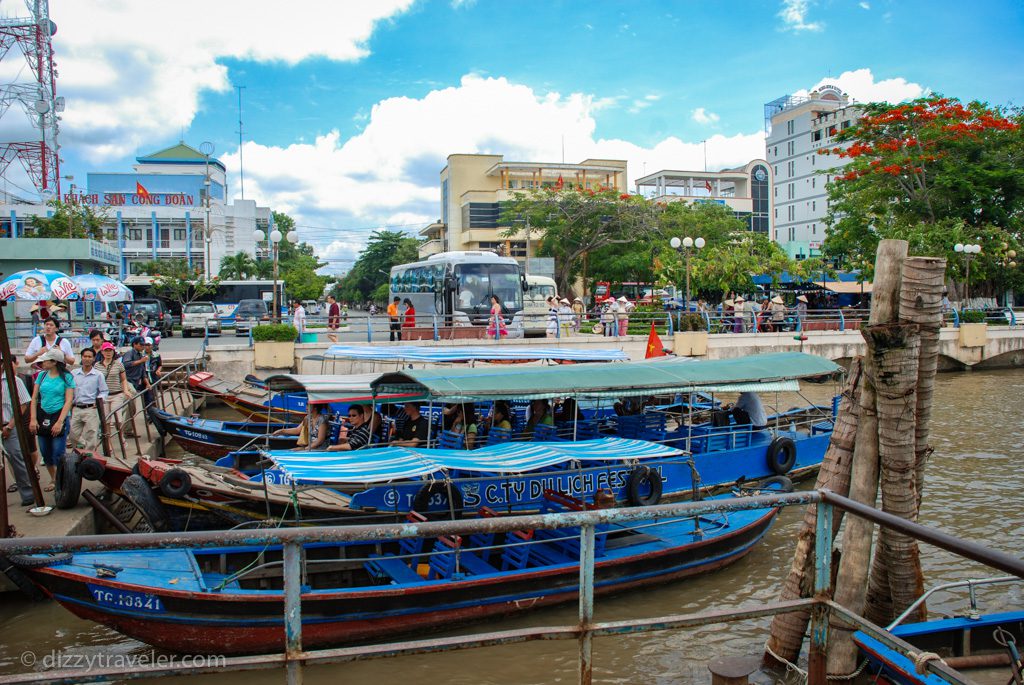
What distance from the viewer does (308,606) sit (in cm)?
705

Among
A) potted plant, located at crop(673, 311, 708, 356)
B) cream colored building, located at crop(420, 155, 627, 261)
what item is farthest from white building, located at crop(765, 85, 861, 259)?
potted plant, located at crop(673, 311, 708, 356)

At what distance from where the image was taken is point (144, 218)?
59.5m

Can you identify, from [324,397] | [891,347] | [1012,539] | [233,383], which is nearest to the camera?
[891,347]

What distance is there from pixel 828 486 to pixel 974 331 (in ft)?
95.4

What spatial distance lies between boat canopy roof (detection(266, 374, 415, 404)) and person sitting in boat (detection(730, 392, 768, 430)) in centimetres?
649

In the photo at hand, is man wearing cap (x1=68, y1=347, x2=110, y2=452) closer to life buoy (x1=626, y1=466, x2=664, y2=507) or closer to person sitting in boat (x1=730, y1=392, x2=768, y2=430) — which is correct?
life buoy (x1=626, y1=466, x2=664, y2=507)

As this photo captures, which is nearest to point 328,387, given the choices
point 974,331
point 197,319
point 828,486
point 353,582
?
point 353,582

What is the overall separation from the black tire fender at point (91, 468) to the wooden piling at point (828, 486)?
7.58 m

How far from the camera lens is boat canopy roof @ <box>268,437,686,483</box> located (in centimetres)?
763

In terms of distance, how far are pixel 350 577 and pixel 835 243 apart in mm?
34576

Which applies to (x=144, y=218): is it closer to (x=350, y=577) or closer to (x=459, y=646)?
(x=350, y=577)

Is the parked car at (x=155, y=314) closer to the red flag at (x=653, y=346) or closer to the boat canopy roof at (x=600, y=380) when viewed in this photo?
the red flag at (x=653, y=346)

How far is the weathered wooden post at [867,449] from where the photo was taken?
502 cm

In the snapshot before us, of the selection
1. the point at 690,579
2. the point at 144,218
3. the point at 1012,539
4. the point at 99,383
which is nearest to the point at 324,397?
the point at 99,383
